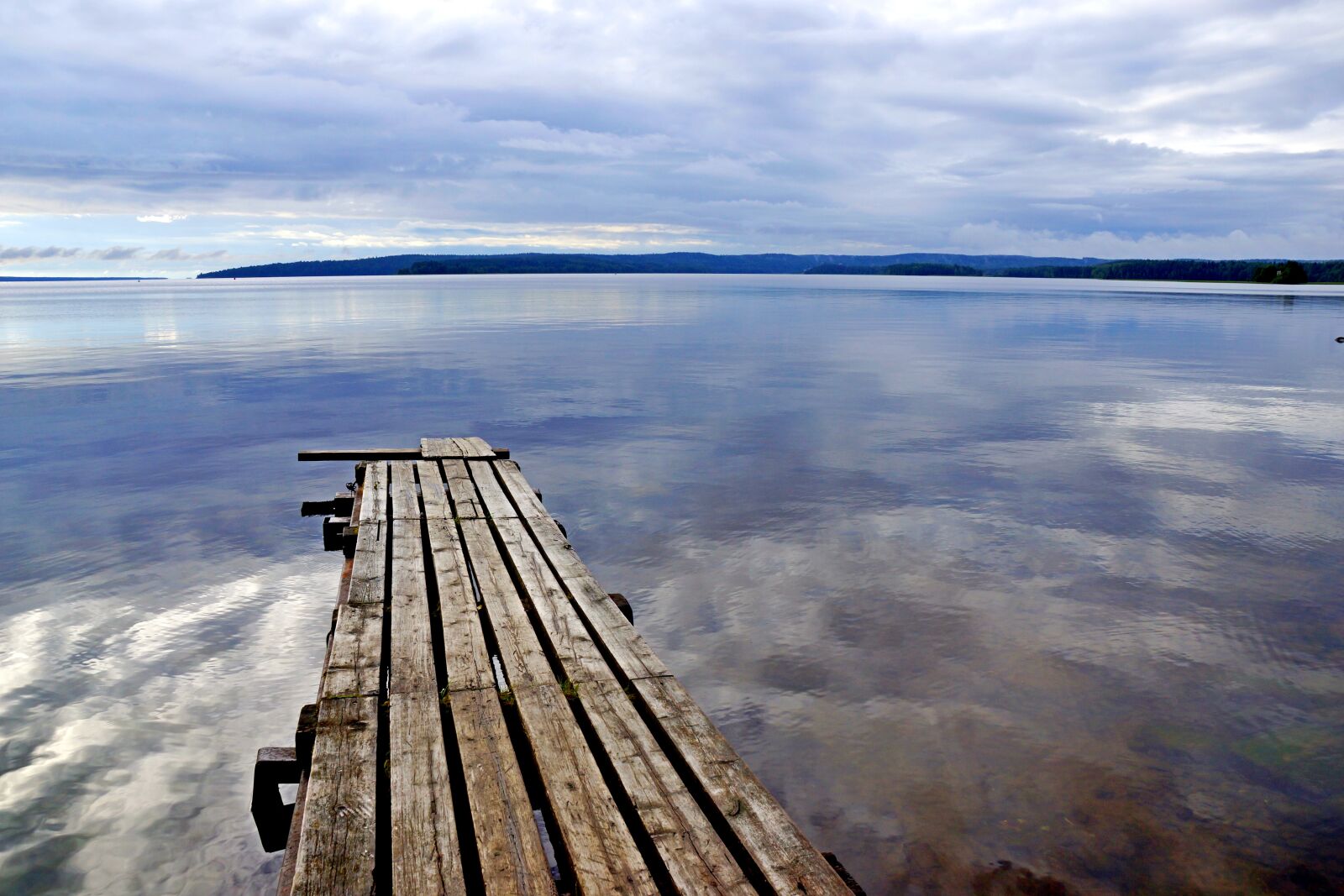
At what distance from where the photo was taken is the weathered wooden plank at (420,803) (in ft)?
13.1

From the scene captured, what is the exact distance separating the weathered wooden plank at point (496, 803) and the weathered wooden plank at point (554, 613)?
0.69m

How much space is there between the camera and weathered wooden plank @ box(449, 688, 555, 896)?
4012 millimetres

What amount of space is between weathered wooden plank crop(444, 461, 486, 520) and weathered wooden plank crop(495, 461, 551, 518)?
1.48 ft

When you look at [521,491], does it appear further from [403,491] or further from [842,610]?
[842,610]

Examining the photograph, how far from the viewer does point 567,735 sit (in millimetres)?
5203

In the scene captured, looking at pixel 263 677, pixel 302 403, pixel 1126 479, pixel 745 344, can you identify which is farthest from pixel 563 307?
pixel 263 677

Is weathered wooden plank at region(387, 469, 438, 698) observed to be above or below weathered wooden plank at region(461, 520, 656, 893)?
above

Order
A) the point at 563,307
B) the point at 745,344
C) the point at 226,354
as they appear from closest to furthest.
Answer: the point at 226,354, the point at 745,344, the point at 563,307

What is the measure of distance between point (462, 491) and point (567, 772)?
274 inches

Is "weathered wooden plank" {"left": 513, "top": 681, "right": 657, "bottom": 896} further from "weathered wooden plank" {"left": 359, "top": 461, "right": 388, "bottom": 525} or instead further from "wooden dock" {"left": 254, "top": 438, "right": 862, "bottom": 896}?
"weathered wooden plank" {"left": 359, "top": 461, "right": 388, "bottom": 525}

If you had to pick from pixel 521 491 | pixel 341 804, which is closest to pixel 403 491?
pixel 521 491

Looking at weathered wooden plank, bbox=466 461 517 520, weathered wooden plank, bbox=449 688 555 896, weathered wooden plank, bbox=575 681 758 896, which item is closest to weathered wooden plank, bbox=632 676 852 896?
weathered wooden plank, bbox=575 681 758 896

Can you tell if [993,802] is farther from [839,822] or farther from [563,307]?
[563,307]

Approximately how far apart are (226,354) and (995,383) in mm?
35369
